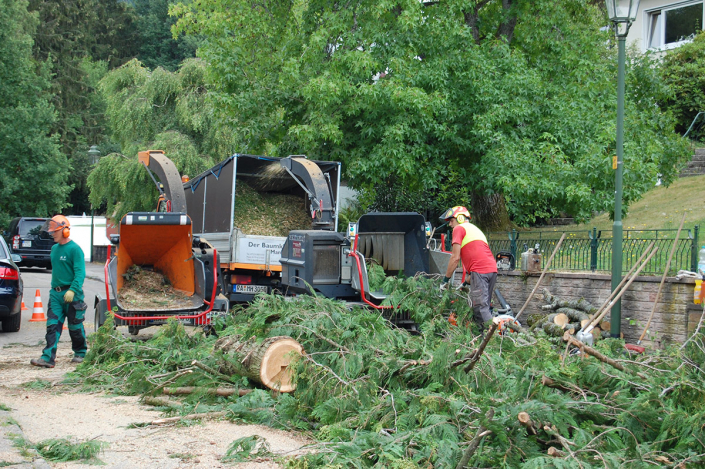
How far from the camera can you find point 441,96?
524 inches

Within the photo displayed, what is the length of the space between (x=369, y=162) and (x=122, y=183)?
14857 mm

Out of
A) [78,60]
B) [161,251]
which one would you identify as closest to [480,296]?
[161,251]

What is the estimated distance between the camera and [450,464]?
448 centimetres

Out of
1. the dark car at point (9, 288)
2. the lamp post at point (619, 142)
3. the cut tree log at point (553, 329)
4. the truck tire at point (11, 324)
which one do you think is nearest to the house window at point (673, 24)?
the lamp post at point (619, 142)

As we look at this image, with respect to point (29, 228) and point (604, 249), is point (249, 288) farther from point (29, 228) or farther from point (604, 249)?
point (29, 228)

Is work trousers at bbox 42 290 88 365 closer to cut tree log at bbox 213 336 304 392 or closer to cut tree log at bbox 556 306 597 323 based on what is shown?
cut tree log at bbox 213 336 304 392

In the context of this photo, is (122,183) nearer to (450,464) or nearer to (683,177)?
(683,177)

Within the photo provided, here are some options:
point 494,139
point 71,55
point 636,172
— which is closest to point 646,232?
point 636,172

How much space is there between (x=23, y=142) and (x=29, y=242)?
23.8ft

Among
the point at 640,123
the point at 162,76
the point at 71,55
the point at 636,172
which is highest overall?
the point at 71,55

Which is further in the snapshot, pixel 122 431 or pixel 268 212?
pixel 268 212

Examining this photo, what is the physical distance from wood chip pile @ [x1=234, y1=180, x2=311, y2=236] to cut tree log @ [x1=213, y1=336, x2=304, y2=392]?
5.35 meters

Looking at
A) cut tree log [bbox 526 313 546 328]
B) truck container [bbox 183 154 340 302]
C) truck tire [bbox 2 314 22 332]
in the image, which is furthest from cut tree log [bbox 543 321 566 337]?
truck tire [bbox 2 314 22 332]

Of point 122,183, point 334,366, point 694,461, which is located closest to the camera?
point 694,461
